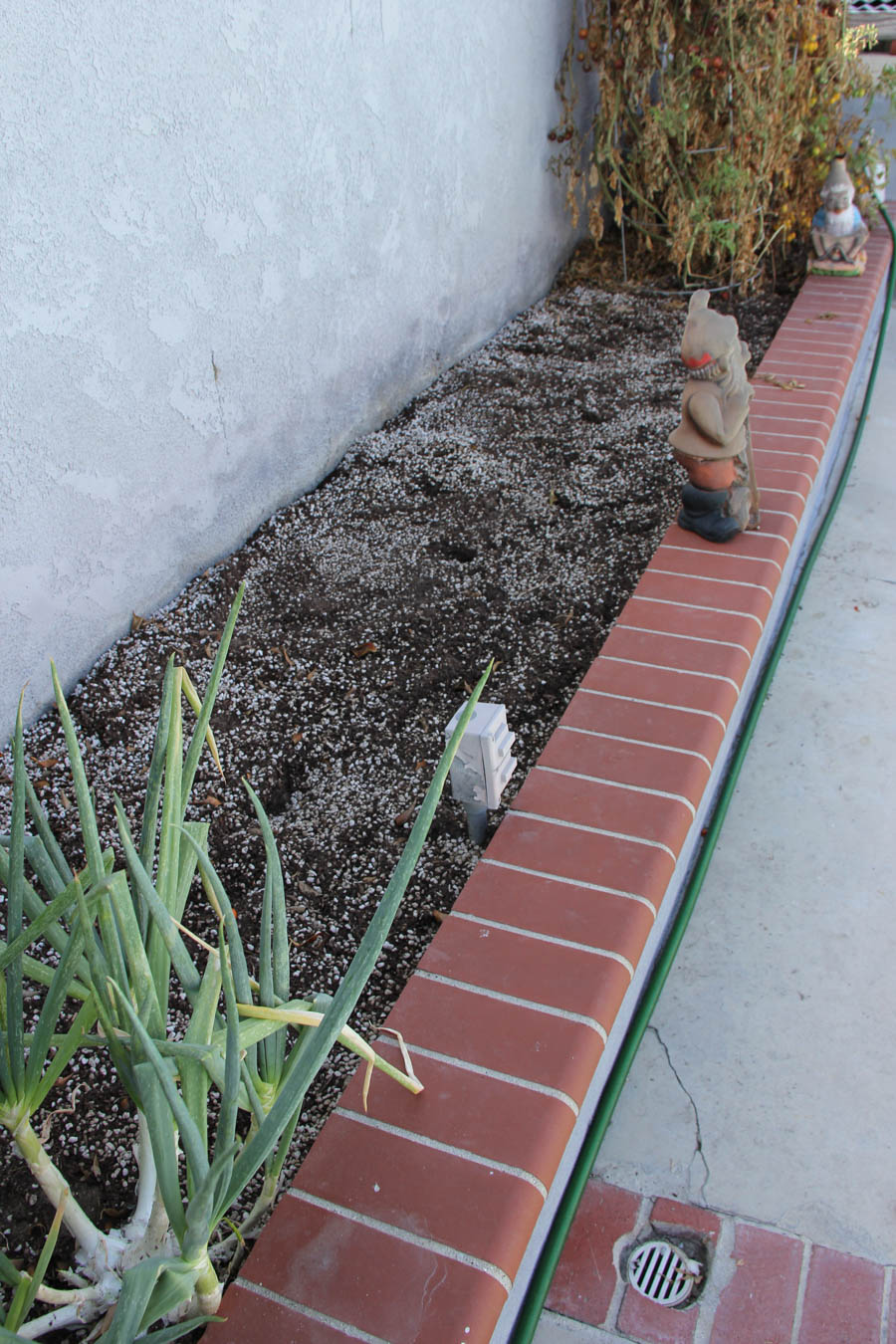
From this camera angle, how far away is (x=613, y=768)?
193 centimetres

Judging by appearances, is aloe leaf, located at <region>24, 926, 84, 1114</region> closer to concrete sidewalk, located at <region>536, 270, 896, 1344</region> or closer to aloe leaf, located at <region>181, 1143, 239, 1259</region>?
aloe leaf, located at <region>181, 1143, 239, 1259</region>

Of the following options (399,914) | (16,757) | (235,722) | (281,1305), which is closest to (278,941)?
(16,757)

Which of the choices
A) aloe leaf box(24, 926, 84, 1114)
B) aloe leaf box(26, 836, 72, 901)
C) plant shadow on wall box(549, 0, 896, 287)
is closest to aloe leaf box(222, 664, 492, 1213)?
aloe leaf box(24, 926, 84, 1114)

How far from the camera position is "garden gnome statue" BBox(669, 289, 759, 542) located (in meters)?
2.33

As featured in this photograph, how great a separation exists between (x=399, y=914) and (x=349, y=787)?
0.35 m

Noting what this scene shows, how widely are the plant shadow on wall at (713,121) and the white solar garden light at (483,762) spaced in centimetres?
343

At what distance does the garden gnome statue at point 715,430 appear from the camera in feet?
7.64

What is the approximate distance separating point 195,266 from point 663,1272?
2.42m

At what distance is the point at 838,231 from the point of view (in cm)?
449

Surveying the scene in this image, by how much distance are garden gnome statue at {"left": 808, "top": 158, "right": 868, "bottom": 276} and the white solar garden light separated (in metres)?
3.69

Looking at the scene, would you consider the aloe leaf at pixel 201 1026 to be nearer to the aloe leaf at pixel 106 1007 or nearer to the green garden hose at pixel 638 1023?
the aloe leaf at pixel 106 1007

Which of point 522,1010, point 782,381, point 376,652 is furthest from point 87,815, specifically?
point 782,381

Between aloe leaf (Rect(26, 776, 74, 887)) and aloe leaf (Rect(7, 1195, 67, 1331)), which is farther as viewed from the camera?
aloe leaf (Rect(26, 776, 74, 887))

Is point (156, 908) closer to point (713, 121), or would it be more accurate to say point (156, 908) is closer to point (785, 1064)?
point (785, 1064)
